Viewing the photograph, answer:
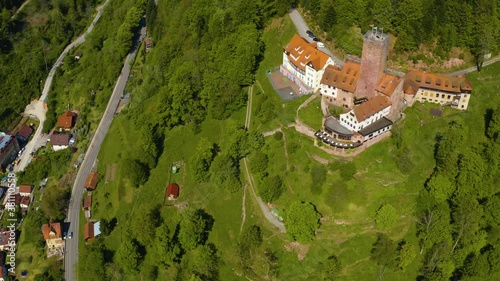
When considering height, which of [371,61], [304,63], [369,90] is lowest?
[369,90]

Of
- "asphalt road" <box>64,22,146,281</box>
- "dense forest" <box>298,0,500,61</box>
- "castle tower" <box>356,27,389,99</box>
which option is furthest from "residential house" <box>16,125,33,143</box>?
"castle tower" <box>356,27,389,99</box>

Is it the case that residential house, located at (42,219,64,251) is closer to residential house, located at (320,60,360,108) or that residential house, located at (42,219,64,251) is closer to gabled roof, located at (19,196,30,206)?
gabled roof, located at (19,196,30,206)

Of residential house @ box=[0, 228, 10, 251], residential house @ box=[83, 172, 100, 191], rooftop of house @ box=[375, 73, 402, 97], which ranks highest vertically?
rooftop of house @ box=[375, 73, 402, 97]

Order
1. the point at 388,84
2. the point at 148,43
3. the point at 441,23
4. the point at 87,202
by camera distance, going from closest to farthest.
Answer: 1. the point at 388,84
2. the point at 441,23
3. the point at 87,202
4. the point at 148,43

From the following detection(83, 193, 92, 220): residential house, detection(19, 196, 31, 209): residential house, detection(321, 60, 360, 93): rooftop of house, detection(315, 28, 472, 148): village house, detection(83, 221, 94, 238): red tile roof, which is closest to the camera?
detection(315, 28, 472, 148): village house

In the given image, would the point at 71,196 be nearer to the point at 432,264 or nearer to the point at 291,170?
the point at 291,170

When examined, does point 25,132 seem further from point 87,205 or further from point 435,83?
point 435,83

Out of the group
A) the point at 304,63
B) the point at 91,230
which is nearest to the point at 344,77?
the point at 304,63
